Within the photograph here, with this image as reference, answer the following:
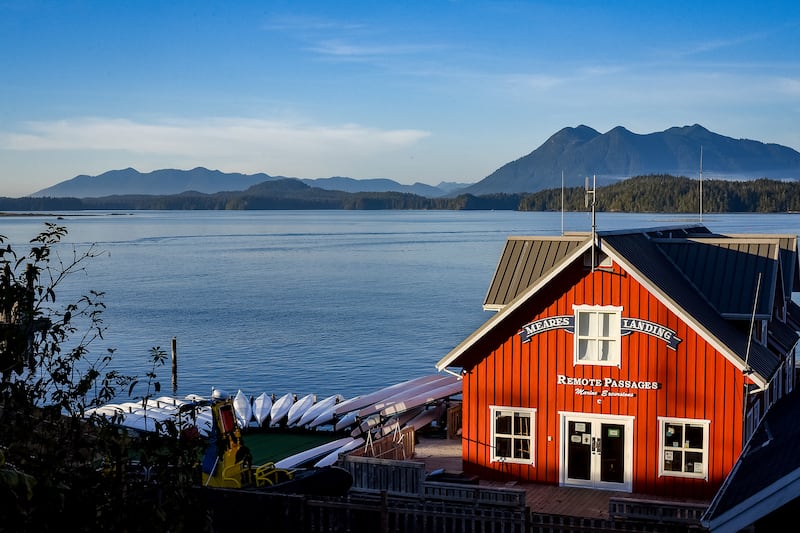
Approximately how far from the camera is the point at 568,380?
81.1 feet

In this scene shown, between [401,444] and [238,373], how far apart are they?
32401mm

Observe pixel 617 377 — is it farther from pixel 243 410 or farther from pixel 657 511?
pixel 243 410

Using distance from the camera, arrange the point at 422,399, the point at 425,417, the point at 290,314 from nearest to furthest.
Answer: the point at 425,417 → the point at 422,399 → the point at 290,314

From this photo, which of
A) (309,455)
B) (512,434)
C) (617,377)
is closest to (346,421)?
(309,455)

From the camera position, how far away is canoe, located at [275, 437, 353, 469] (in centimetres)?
3212

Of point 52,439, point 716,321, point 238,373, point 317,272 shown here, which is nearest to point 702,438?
point 716,321

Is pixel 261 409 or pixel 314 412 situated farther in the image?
pixel 261 409

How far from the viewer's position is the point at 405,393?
38.8 meters

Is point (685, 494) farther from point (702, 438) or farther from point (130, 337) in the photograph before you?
point (130, 337)

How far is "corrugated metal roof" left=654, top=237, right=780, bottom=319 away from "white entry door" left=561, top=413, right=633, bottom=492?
457cm

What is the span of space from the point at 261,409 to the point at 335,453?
897 cm

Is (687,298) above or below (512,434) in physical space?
above

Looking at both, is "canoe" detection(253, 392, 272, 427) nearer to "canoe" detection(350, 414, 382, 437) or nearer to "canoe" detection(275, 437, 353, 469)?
"canoe" detection(350, 414, 382, 437)

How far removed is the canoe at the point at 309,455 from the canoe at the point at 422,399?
6.22ft
